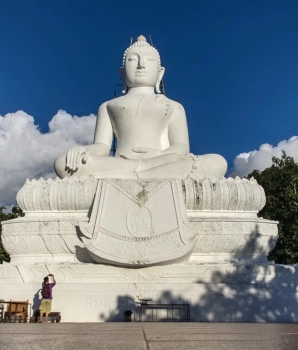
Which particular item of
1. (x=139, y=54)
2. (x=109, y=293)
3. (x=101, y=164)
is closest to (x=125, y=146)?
(x=101, y=164)

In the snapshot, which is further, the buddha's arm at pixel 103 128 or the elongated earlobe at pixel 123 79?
the elongated earlobe at pixel 123 79

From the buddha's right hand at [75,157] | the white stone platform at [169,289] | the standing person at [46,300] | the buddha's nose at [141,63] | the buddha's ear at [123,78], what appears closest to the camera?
the standing person at [46,300]

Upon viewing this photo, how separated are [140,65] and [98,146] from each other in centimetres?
268

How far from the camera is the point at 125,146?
13.5m

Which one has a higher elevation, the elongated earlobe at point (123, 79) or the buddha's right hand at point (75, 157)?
the elongated earlobe at point (123, 79)

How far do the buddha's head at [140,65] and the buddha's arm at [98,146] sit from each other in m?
1.06

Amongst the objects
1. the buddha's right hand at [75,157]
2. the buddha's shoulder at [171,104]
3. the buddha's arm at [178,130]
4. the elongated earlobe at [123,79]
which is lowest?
the buddha's right hand at [75,157]

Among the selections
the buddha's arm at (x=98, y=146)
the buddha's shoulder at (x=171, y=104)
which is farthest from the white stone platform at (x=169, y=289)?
the buddha's shoulder at (x=171, y=104)

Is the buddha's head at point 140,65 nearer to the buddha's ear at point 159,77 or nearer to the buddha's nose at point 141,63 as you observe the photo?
the buddha's nose at point 141,63

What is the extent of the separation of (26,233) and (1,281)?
1.09m

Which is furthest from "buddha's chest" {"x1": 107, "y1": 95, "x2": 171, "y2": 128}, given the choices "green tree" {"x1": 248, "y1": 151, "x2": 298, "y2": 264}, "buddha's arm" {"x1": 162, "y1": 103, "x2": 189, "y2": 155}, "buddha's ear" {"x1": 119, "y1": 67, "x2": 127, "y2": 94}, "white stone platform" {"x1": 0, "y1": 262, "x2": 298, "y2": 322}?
"green tree" {"x1": 248, "y1": 151, "x2": 298, "y2": 264}

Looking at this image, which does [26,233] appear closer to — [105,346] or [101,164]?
[101,164]

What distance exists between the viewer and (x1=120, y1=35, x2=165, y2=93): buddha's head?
14203 mm

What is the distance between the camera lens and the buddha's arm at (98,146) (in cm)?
1188
